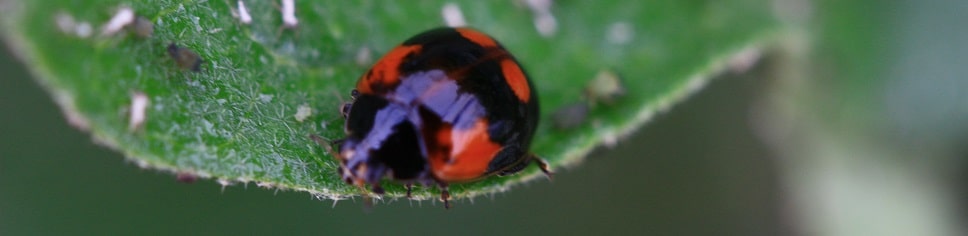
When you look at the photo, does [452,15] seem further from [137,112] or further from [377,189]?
[137,112]

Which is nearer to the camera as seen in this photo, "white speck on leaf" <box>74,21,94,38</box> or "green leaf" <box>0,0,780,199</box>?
"green leaf" <box>0,0,780,199</box>

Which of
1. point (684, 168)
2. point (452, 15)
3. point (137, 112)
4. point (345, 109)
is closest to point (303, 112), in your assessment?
point (345, 109)

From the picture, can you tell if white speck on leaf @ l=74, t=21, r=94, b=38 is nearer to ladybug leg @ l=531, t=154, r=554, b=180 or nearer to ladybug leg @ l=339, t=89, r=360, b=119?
ladybug leg @ l=339, t=89, r=360, b=119

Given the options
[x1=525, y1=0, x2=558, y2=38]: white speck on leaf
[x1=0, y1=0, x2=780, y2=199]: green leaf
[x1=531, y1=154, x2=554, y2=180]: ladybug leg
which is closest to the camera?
[x1=0, y1=0, x2=780, y2=199]: green leaf

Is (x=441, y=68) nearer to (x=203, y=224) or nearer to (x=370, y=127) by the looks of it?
(x=370, y=127)

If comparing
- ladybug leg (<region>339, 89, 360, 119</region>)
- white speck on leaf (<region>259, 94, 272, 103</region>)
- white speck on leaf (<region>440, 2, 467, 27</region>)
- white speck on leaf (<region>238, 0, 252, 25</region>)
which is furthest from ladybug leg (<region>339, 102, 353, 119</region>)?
white speck on leaf (<region>440, 2, 467, 27</region>)

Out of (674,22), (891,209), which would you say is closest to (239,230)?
(674,22)
